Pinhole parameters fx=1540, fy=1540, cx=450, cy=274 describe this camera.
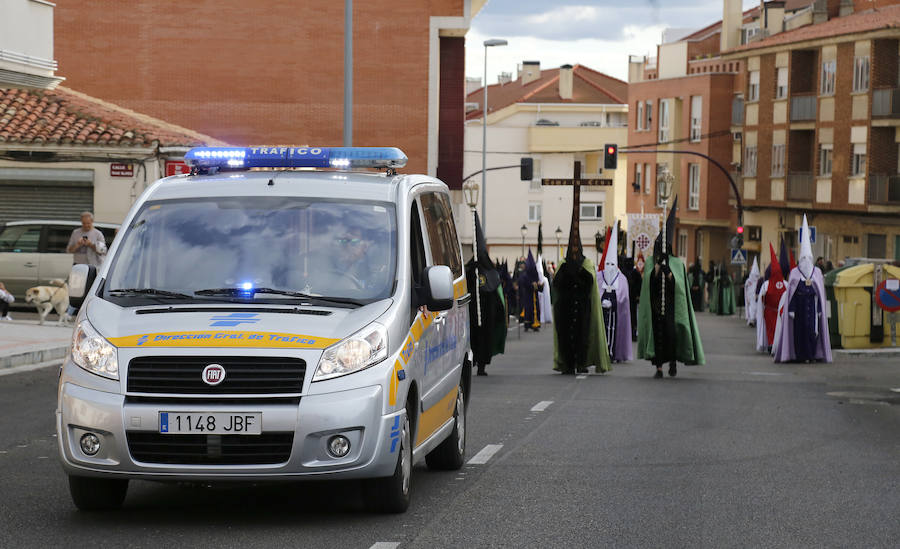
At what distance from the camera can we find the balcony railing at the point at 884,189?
176ft

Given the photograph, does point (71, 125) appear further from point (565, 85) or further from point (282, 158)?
point (565, 85)

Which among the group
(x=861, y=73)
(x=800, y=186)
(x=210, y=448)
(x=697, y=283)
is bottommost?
(x=697, y=283)

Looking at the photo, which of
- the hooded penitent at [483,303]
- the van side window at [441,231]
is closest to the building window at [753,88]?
the hooded penitent at [483,303]

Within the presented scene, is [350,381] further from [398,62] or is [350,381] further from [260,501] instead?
[398,62]

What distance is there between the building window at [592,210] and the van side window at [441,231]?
9040cm

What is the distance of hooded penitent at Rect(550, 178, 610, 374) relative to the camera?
814 inches

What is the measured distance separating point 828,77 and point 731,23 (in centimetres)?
1358

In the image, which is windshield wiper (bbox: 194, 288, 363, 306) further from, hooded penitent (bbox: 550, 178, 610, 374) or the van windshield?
hooded penitent (bbox: 550, 178, 610, 374)

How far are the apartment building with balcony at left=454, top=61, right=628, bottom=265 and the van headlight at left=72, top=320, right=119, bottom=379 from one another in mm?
87560

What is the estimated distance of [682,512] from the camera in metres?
8.70

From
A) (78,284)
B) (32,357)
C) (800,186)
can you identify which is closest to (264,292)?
(78,284)

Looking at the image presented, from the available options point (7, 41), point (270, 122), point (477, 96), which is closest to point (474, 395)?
point (7, 41)

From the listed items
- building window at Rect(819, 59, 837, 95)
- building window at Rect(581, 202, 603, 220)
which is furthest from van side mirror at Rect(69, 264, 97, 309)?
building window at Rect(581, 202, 603, 220)

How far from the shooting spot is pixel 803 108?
62000 millimetres
